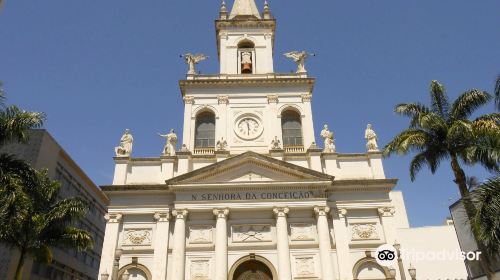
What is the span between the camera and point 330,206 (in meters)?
22.8

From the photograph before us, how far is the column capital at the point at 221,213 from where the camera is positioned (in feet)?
71.8

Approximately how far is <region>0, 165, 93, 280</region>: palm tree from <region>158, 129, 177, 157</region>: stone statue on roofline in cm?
631

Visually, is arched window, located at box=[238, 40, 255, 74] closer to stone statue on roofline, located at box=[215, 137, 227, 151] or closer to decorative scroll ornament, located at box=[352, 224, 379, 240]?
stone statue on roofline, located at box=[215, 137, 227, 151]

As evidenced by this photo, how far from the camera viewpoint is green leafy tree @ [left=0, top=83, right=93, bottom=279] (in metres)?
14.7

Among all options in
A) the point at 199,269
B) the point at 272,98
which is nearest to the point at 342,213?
the point at 199,269

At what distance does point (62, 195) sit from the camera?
33.3 meters

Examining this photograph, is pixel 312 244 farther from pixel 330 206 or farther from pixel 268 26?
pixel 268 26

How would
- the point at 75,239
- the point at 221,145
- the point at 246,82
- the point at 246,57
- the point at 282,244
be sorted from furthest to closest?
the point at 246,57 → the point at 246,82 → the point at 221,145 → the point at 282,244 → the point at 75,239

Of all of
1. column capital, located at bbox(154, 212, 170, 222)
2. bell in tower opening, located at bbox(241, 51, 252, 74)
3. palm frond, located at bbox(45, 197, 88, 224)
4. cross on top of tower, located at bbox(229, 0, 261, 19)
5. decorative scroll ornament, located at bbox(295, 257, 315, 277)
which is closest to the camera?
palm frond, located at bbox(45, 197, 88, 224)

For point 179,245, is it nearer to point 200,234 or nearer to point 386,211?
point 200,234

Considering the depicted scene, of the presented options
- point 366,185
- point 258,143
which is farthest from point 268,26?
point 366,185

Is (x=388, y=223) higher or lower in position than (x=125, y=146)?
lower

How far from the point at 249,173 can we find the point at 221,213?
2887 millimetres

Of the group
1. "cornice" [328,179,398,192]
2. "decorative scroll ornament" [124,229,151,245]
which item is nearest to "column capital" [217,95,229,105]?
"cornice" [328,179,398,192]
